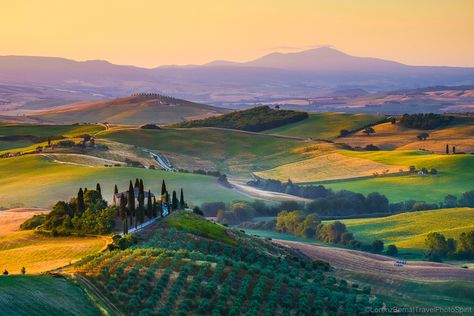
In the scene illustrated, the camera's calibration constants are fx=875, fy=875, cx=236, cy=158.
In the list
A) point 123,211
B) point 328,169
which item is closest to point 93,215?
point 123,211

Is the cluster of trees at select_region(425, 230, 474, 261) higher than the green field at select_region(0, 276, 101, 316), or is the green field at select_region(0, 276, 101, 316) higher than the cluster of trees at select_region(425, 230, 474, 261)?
the green field at select_region(0, 276, 101, 316)

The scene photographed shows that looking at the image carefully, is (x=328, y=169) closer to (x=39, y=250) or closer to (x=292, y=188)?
(x=292, y=188)

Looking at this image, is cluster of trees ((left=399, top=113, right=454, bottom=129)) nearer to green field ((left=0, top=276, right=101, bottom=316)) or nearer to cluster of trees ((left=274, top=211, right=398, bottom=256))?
cluster of trees ((left=274, top=211, right=398, bottom=256))

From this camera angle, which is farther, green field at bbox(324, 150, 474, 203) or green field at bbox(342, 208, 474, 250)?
green field at bbox(324, 150, 474, 203)

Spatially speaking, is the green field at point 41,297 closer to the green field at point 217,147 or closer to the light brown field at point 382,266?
the light brown field at point 382,266

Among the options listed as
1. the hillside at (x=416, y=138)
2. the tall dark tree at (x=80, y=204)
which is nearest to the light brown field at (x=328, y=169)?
the hillside at (x=416, y=138)

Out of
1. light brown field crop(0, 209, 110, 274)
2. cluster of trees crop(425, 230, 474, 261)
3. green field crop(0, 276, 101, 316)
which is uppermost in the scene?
green field crop(0, 276, 101, 316)

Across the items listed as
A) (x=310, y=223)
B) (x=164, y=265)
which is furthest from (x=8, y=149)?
(x=164, y=265)

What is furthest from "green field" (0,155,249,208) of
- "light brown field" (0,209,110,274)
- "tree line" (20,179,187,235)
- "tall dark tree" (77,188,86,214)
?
"light brown field" (0,209,110,274)
